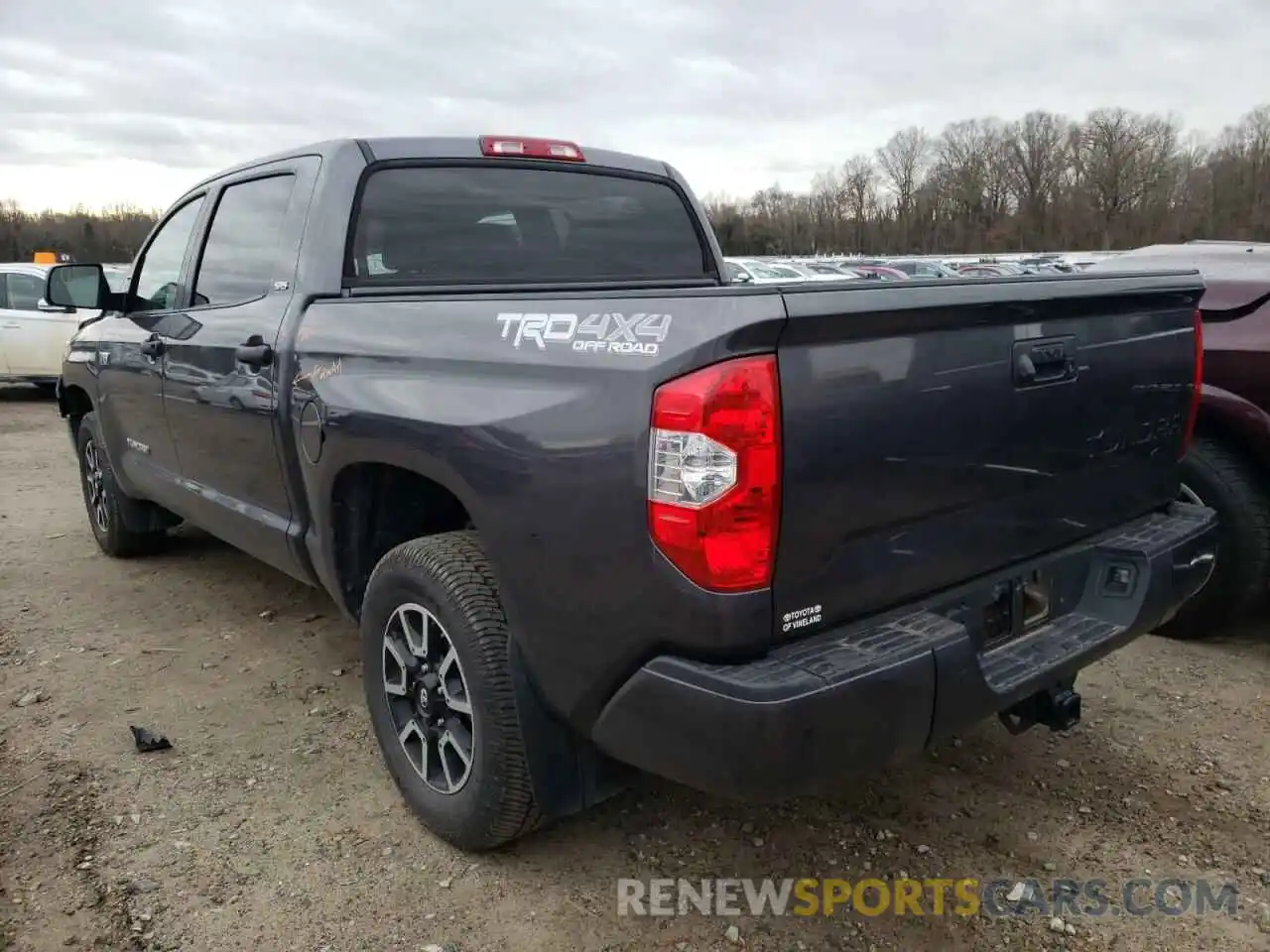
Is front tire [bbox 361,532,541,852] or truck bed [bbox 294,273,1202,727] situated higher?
truck bed [bbox 294,273,1202,727]

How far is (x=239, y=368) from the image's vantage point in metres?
3.38

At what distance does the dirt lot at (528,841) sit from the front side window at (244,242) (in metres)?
1.54

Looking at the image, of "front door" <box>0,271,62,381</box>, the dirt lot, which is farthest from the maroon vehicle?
"front door" <box>0,271,62,381</box>

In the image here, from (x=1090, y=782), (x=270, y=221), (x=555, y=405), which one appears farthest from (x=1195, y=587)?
(x=270, y=221)

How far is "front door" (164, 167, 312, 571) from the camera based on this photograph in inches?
130

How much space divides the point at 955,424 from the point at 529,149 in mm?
2261

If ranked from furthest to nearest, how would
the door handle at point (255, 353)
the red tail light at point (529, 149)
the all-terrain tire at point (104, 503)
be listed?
the all-terrain tire at point (104, 503) < the red tail light at point (529, 149) < the door handle at point (255, 353)

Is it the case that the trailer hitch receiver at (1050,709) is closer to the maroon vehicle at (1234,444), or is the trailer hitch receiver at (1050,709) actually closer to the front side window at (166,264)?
the maroon vehicle at (1234,444)

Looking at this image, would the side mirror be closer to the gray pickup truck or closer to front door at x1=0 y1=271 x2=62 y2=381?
the gray pickup truck

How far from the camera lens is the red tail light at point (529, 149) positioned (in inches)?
144

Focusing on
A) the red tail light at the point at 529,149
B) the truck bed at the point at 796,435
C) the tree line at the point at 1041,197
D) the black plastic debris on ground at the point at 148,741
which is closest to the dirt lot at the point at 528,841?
the black plastic debris on ground at the point at 148,741

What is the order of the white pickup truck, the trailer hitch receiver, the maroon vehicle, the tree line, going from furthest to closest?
the tree line
the white pickup truck
the maroon vehicle
the trailer hitch receiver

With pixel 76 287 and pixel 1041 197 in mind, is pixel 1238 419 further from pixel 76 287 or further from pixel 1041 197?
pixel 1041 197

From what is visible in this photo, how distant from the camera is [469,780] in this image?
254 centimetres
